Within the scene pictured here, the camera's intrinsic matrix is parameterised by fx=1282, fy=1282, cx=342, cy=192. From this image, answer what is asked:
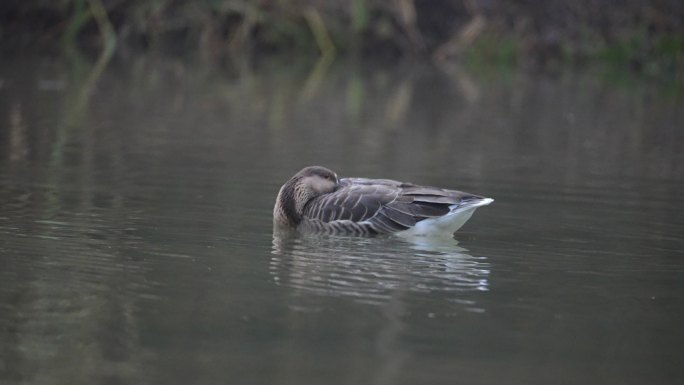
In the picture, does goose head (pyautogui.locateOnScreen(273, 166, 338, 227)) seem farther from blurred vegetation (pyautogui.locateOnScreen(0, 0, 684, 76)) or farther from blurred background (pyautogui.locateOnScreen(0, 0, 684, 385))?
blurred vegetation (pyautogui.locateOnScreen(0, 0, 684, 76))

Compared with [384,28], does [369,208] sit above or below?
below

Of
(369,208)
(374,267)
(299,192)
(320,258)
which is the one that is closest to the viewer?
(374,267)

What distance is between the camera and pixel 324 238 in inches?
372

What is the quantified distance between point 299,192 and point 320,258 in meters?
1.68

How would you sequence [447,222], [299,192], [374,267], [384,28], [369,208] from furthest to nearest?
[384,28] → [299,192] → [369,208] → [447,222] → [374,267]

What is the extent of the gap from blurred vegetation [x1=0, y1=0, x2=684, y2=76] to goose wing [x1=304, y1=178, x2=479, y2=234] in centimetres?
2204

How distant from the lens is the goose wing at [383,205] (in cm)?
948

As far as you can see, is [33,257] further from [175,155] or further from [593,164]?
[593,164]

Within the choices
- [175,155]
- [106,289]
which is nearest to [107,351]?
[106,289]

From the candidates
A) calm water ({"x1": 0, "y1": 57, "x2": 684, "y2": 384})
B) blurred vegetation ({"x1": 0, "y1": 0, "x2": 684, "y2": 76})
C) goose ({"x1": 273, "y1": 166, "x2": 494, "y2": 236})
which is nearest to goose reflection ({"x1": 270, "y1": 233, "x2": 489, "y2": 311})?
calm water ({"x1": 0, "y1": 57, "x2": 684, "y2": 384})

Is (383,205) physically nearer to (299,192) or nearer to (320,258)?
(299,192)

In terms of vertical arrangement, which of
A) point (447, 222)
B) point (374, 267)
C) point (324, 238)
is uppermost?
point (447, 222)

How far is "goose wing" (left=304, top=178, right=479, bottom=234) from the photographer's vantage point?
31.1 ft

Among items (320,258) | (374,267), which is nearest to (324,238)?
(320,258)
